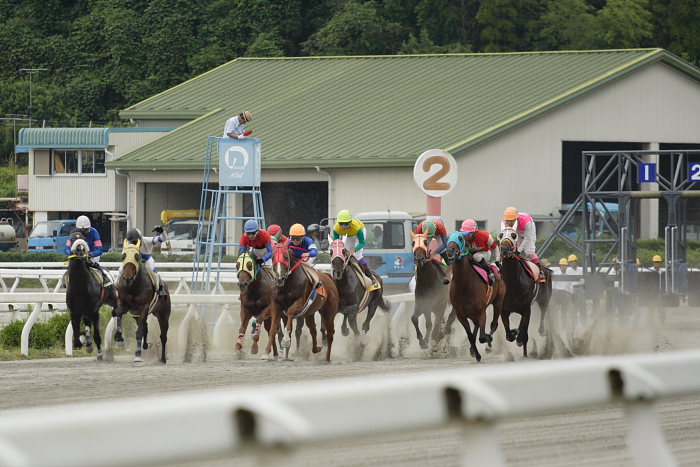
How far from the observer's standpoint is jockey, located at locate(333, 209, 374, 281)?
669 inches

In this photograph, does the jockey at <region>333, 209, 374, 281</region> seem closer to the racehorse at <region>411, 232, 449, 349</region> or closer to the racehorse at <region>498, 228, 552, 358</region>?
the racehorse at <region>411, 232, 449, 349</region>

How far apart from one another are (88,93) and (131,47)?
2.95 meters

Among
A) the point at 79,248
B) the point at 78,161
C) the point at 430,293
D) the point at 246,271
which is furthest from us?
the point at 78,161

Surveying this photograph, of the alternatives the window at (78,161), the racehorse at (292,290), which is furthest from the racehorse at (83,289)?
the window at (78,161)

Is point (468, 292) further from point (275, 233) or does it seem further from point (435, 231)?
point (275, 233)

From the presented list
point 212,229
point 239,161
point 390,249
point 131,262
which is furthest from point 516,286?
point 390,249

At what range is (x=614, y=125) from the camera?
37.6 m

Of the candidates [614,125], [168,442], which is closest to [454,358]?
[168,442]

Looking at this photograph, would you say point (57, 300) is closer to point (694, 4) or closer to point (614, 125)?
point (614, 125)

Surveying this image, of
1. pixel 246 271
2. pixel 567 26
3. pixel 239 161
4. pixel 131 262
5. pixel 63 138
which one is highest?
pixel 567 26

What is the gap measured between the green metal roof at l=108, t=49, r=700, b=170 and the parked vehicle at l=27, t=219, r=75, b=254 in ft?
15.4

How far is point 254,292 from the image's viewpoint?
16281 mm

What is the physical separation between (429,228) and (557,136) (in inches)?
823

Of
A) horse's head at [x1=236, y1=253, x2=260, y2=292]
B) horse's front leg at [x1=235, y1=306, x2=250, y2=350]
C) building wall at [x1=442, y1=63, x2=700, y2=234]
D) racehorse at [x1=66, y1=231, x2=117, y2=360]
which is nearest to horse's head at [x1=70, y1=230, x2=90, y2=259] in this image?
racehorse at [x1=66, y1=231, x2=117, y2=360]
